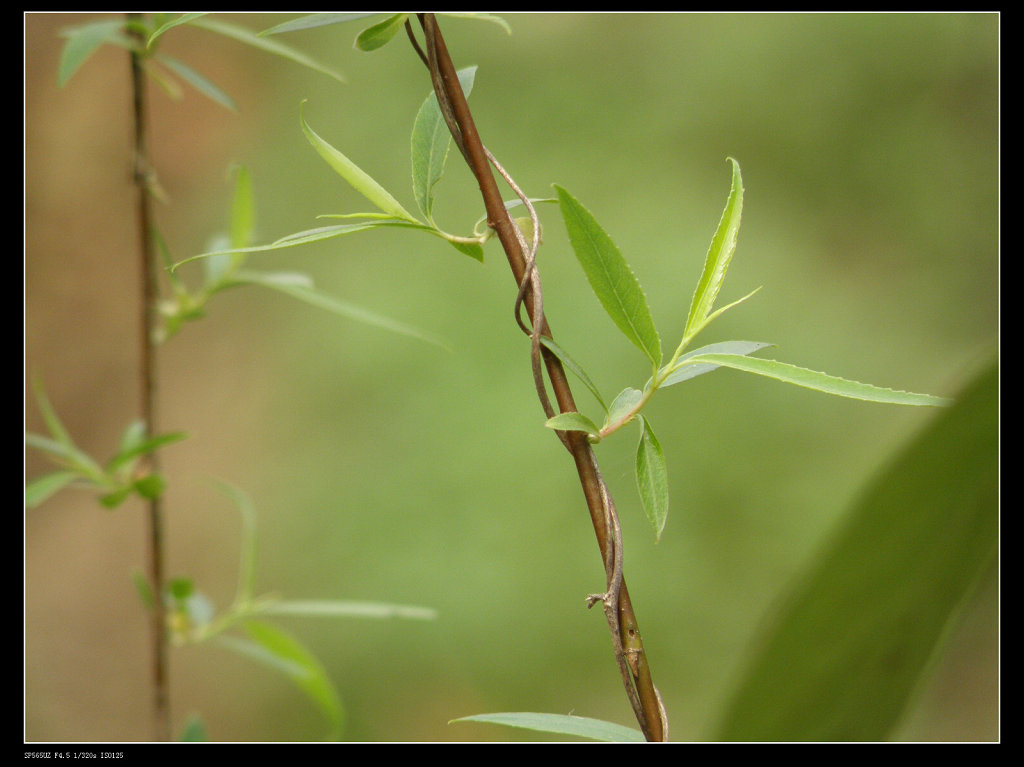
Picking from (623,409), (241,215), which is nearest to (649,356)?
(623,409)

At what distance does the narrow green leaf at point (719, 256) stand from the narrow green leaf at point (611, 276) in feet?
0.07

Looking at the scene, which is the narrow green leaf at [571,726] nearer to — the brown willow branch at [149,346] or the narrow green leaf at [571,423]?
the narrow green leaf at [571,423]

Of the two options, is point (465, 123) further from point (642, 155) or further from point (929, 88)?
point (929, 88)

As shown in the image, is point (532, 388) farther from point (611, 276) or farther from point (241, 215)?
point (611, 276)

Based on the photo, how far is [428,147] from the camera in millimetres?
273

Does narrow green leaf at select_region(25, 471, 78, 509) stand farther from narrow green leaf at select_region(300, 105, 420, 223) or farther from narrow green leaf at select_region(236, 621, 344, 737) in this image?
narrow green leaf at select_region(300, 105, 420, 223)

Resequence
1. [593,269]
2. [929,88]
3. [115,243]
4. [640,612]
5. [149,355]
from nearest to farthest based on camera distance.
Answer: [593,269] < [149,355] < [640,612] < [929,88] < [115,243]

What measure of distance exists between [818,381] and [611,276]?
6cm

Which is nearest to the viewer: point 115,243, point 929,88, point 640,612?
point 640,612

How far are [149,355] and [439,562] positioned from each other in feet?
2.37

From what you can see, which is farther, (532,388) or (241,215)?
(532,388)

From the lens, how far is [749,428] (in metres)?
1.17

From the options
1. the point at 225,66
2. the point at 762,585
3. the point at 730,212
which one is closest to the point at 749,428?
the point at 762,585

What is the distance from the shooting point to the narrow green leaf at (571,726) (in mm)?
245
